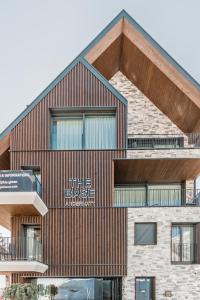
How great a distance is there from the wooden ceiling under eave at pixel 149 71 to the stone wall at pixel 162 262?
5.68 m

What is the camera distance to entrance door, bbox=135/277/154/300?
84.0 feet

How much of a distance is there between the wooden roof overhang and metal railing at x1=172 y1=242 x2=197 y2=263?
4.02m

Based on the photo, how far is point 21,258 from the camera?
24516 mm

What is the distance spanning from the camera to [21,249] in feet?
83.3

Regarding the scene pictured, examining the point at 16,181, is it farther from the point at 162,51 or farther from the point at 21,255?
the point at 162,51

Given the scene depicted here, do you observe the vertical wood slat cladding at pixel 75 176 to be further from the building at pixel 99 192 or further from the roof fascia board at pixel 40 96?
the roof fascia board at pixel 40 96

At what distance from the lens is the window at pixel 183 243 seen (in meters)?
26.2

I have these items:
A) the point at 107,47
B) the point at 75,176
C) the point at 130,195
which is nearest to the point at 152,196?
the point at 130,195

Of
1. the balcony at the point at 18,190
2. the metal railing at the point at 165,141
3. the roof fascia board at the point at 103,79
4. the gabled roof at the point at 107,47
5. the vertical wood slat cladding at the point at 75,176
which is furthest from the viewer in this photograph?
the metal railing at the point at 165,141

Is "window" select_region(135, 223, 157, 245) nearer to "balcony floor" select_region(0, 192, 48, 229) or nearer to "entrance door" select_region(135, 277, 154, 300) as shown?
"entrance door" select_region(135, 277, 154, 300)

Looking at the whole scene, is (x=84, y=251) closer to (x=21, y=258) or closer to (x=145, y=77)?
(x=21, y=258)

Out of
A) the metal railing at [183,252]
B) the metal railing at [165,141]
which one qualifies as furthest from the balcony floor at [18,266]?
the metal railing at [165,141]

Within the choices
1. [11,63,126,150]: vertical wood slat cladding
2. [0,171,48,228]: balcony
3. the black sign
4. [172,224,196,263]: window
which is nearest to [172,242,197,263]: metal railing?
[172,224,196,263]: window

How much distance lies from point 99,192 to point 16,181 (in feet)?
15.4
